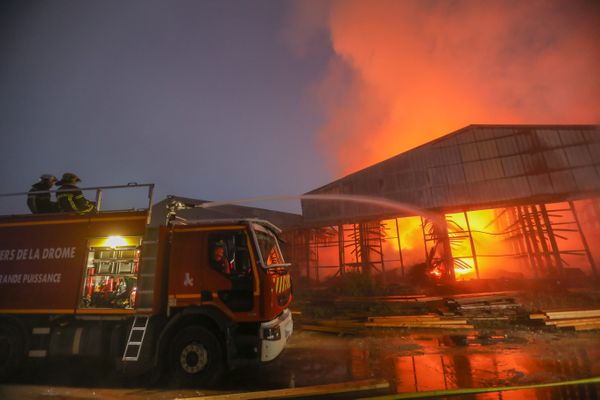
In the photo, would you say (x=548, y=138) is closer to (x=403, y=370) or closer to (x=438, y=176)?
(x=438, y=176)

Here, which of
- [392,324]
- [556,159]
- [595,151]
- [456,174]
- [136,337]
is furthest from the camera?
[456,174]

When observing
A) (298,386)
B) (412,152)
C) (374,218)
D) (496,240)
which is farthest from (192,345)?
(496,240)

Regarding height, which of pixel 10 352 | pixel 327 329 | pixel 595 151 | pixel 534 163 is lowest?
pixel 327 329

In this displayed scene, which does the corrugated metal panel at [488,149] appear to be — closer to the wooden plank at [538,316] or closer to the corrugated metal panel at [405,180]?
the corrugated metal panel at [405,180]

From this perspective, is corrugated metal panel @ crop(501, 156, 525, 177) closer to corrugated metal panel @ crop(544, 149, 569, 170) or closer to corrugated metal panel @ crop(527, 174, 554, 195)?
corrugated metal panel @ crop(527, 174, 554, 195)

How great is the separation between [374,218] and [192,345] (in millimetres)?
14402

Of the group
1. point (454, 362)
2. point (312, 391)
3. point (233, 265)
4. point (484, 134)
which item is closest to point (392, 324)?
point (454, 362)

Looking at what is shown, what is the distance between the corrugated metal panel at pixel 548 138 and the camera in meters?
15.3

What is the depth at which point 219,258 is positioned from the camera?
18.7 feet

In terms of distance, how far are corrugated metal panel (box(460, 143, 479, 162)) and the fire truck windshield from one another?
49.0 feet

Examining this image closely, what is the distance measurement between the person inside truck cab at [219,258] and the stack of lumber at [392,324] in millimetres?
6193

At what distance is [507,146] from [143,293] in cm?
1935

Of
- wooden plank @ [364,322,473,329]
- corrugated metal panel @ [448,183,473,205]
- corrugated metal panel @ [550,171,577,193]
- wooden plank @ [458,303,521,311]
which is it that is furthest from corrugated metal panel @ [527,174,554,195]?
wooden plank @ [364,322,473,329]

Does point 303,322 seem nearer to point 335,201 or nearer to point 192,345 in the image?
point 192,345
